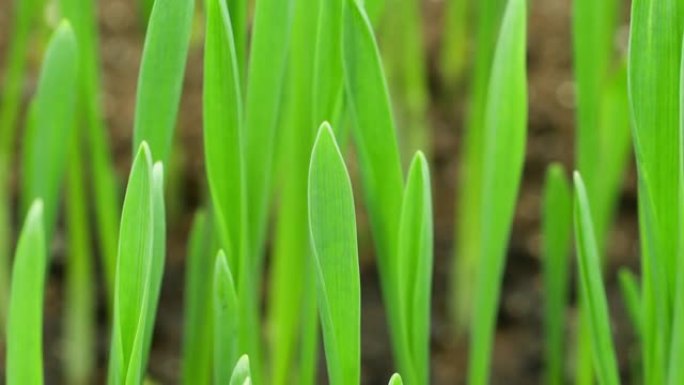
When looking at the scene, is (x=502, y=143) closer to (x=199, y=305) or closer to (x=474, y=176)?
(x=199, y=305)

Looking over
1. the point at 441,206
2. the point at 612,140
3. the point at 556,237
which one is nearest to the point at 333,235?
the point at 556,237

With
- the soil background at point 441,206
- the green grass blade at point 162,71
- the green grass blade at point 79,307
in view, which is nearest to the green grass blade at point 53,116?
the green grass blade at point 162,71

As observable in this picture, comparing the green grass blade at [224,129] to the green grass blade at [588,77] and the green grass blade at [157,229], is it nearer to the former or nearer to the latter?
the green grass blade at [157,229]

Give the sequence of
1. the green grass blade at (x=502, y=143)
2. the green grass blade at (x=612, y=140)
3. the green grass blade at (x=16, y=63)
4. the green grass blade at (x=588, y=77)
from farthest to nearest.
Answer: the green grass blade at (x=16, y=63) → the green grass blade at (x=612, y=140) → the green grass blade at (x=588, y=77) → the green grass blade at (x=502, y=143)

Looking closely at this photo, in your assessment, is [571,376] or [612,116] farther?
[571,376]

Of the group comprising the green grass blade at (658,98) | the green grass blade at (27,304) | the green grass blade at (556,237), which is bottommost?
the green grass blade at (556,237)

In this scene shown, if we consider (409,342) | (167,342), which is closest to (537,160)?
(167,342)

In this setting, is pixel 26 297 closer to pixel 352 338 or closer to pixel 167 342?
pixel 352 338
